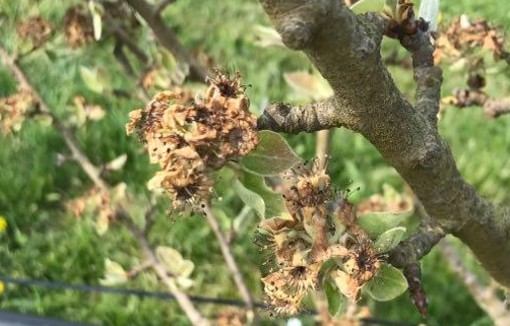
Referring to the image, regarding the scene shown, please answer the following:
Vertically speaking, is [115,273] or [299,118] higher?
[299,118]

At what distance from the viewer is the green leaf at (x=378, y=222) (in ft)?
2.39

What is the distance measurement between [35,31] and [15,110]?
5.8 inches

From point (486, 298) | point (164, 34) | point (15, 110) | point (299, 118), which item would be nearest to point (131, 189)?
point (15, 110)

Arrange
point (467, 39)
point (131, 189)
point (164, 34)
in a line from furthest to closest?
point (131, 189), point (164, 34), point (467, 39)

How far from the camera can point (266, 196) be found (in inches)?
27.4

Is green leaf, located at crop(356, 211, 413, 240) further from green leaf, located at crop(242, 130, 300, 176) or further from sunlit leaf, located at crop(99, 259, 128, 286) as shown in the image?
sunlit leaf, located at crop(99, 259, 128, 286)

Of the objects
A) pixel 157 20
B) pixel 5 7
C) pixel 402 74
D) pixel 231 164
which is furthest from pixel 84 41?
pixel 402 74

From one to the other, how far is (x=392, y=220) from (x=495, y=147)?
1539mm

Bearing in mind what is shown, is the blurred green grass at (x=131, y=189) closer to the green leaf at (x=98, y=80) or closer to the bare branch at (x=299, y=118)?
the green leaf at (x=98, y=80)

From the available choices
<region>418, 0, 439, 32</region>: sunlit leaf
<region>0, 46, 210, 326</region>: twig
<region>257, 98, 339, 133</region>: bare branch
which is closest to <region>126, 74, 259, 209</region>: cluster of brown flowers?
→ <region>257, 98, 339, 133</region>: bare branch

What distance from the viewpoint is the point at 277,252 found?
68cm

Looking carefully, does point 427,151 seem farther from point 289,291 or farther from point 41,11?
point 41,11

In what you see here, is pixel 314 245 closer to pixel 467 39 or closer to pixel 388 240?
pixel 388 240

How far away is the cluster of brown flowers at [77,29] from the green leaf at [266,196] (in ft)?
2.55
